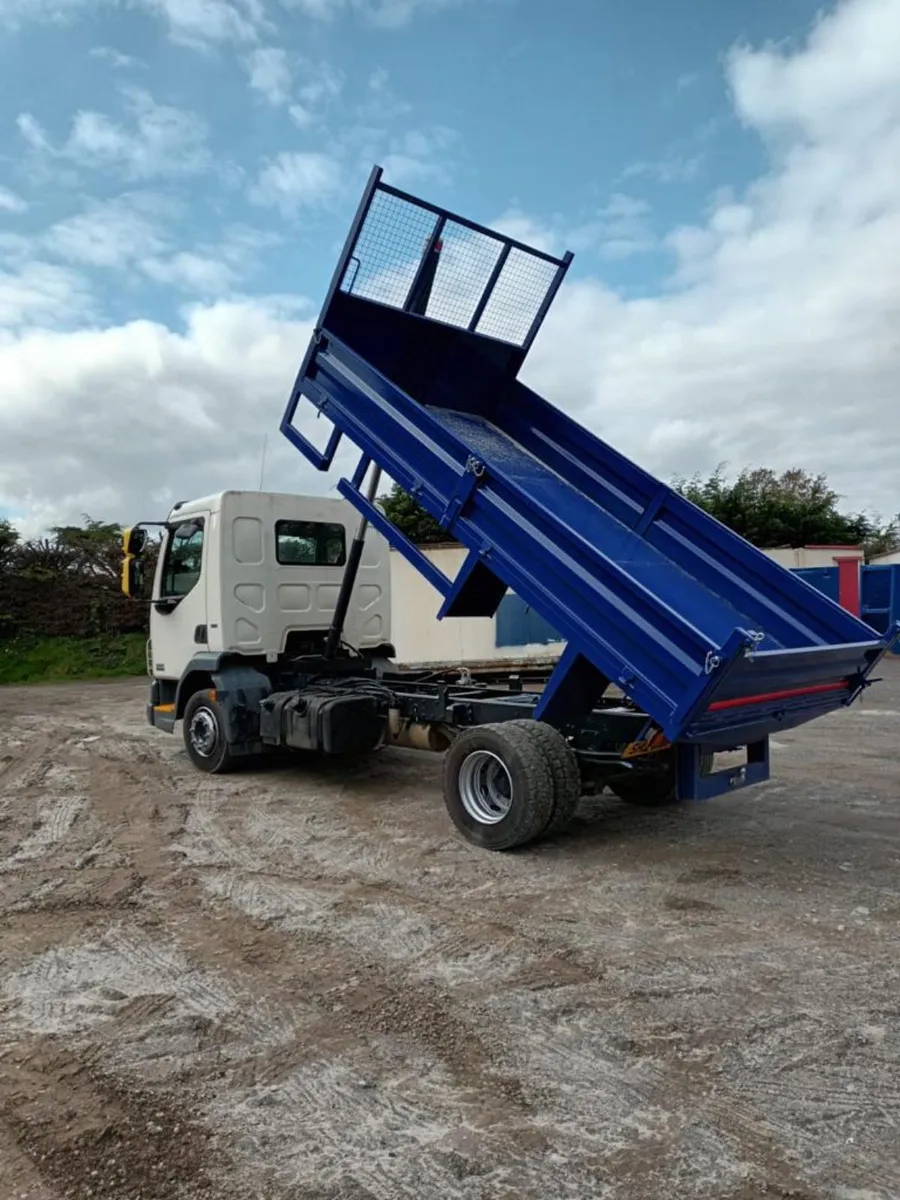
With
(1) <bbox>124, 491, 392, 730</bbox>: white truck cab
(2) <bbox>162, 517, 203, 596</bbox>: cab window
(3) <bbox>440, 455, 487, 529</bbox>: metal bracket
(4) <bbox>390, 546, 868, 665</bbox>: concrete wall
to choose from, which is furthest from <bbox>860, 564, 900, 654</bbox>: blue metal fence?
(3) <bbox>440, 455, 487, 529</bbox>: metal bracket

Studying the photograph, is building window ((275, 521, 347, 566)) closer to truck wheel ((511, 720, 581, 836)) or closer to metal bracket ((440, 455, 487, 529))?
metal bracket ((440, 455, 487, 529))

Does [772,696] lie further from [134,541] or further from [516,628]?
[516,628]

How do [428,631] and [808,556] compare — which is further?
[808,556]

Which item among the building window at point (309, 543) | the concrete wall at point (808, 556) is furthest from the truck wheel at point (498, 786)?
the concrete wall at point (808, 556)

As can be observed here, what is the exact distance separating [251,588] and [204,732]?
1434 millimetres

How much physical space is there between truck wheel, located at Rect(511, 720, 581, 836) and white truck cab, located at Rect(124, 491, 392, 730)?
3.76 meters

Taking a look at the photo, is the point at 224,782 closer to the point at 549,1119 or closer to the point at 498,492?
the point at 498,492

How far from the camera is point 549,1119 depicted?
2977mm

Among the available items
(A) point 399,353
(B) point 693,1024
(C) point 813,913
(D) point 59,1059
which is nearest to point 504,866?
(C) point 813,913

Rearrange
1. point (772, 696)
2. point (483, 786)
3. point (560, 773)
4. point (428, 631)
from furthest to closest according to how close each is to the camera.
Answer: point (428, 631) < point (483, 786) < point (560, 773) < point (772, 696)

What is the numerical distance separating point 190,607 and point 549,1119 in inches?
269

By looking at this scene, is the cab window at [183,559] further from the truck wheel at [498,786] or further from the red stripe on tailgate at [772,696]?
the red stripe on tailgate at [772,696]

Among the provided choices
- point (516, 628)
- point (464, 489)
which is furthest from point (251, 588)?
point (516, 628)

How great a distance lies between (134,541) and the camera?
905 centimetres
